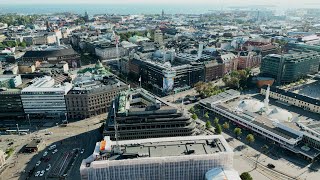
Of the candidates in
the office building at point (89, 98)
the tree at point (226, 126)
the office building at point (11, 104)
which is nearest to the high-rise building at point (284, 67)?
the tree at point (226, 126)

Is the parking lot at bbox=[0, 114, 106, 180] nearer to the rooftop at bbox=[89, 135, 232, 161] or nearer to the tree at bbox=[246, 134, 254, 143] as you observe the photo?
the rooftop at bbox=[89, 135, 232, 161]

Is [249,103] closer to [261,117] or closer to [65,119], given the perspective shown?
[261,117]

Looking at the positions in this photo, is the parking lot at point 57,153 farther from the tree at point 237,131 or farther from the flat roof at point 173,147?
the tree at point 237,131

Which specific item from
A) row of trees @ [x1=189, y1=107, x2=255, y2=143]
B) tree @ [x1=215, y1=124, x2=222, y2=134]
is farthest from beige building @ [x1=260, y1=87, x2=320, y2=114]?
tree @ [x1=215, y1=124, x2=222, y2=134]

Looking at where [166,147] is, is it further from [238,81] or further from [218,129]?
[238,81]

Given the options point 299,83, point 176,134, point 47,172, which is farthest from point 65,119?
point 299,83
